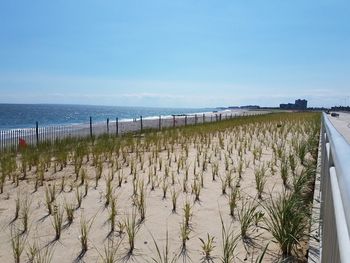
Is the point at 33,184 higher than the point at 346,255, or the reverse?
the point at 346,255

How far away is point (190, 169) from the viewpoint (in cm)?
947

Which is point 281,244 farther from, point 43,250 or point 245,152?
point 245,152

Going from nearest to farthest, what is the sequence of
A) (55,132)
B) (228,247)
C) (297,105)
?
(228,247)
(55,132)
(297,105)

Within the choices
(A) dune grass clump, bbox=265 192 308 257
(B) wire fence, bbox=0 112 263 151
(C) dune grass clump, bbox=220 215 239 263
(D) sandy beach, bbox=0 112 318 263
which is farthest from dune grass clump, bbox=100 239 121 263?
(B) wire fence, bbox=0 112 263 151

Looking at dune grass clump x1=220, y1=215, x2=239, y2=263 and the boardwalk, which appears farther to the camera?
the boardwalk

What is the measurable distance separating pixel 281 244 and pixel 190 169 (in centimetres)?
534

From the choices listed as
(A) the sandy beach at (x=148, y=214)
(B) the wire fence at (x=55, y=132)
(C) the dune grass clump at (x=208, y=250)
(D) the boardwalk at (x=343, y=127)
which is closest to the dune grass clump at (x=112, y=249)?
(A) the sandy beach at (x=148, y=214)

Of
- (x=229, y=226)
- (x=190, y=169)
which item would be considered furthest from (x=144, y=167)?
(x=229, y=226)

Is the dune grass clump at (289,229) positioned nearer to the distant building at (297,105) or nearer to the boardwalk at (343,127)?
the boardwalk at (343,127)

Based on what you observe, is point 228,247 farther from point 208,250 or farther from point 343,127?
point 343,127

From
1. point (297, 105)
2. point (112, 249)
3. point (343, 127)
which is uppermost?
point (297, 105)

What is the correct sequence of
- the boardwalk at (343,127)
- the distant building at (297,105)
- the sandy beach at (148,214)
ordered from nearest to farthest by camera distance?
1. the sandy beach at (148,214)
2. the boardwalk at (343,127)
3. the distant building at (297,105)

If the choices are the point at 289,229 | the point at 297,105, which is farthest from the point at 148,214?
the point at 297,105

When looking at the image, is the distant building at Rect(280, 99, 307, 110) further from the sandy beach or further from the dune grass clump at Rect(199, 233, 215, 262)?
the dune grass clump at Rect(199, 233, 215, 262)
